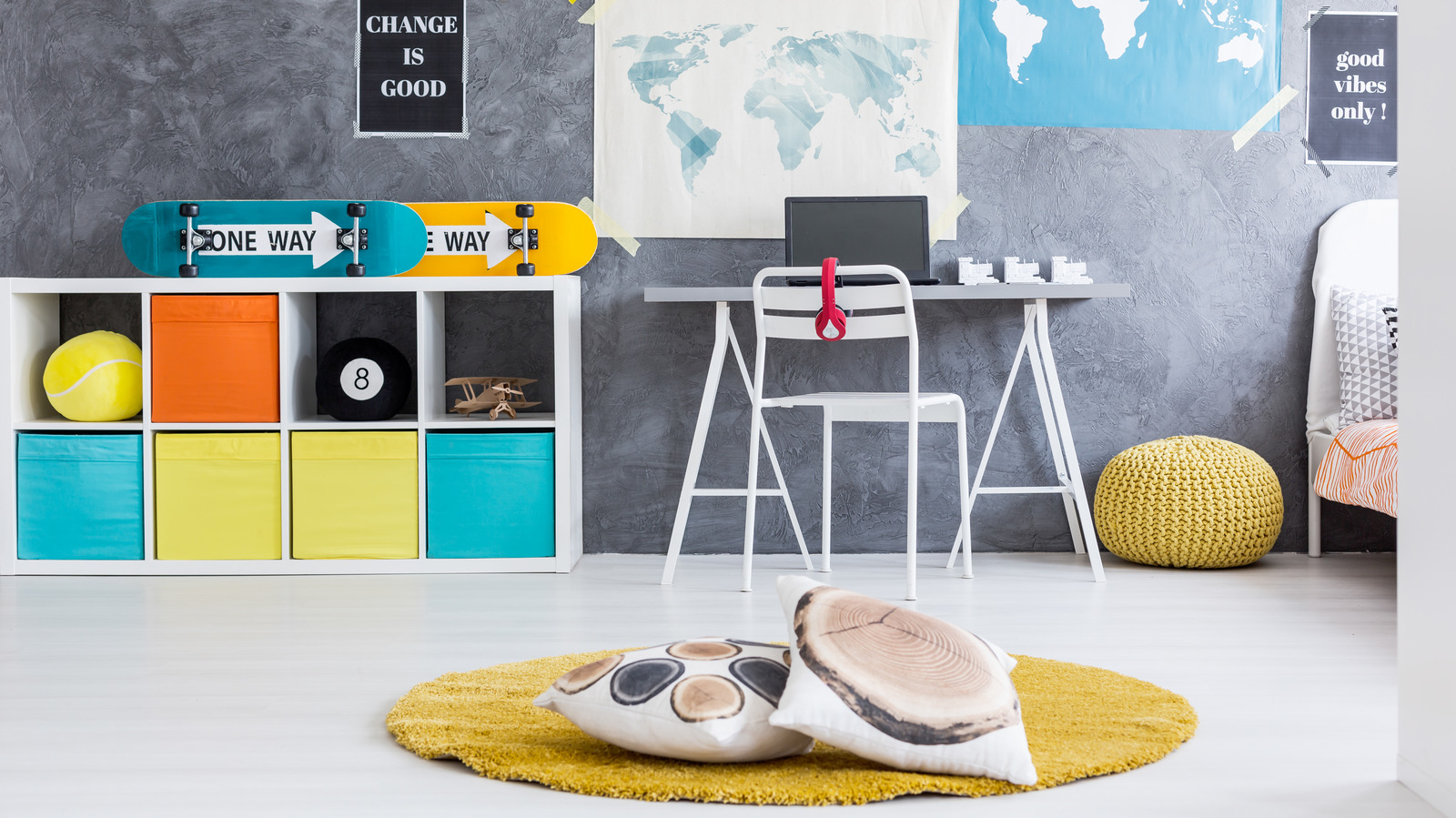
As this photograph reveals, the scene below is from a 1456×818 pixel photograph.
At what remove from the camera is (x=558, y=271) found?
3.06m

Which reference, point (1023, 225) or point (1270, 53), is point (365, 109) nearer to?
point (1023, 225)

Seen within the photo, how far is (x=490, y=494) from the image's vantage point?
291 centimetres

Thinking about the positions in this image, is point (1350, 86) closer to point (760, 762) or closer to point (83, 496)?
point (760, 762)

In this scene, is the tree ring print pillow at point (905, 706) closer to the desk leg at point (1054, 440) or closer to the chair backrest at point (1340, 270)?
the desk leg at point (1054, 440)

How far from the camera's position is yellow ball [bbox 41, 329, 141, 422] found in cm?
289

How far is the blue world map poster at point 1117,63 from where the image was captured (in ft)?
10.4

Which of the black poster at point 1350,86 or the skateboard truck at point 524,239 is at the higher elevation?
the black poster at point 1350,86

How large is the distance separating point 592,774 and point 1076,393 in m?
2.28

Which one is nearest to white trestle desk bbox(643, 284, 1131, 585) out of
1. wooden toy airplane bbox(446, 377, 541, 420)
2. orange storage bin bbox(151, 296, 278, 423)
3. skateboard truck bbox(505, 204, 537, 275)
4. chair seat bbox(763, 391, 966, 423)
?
chair seat bbox(763, 391, 966, 423)

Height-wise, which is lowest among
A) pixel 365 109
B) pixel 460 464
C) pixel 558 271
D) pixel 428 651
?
pixel 428 651

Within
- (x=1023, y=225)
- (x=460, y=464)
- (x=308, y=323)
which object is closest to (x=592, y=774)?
(x=460, y=464)

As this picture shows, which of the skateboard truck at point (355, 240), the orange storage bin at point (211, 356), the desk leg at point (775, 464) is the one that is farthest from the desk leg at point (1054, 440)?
the orange storage bin at point (211, 356)

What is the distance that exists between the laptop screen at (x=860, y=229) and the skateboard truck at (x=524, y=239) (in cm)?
68

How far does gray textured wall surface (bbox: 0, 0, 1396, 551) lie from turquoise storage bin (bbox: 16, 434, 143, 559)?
494 mm
